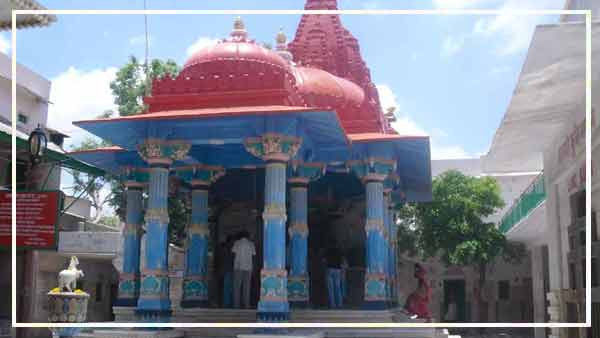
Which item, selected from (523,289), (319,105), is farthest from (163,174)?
(523,289)

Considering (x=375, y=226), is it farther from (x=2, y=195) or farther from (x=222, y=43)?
Answer: (x=2, y=195)

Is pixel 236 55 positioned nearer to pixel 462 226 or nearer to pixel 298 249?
pixel 298 249

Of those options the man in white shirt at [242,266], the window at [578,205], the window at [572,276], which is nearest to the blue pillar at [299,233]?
the man in white shirt at [242,266]

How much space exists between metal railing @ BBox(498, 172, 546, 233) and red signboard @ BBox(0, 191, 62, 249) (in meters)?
11.6

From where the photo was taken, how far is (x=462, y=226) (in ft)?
88.8

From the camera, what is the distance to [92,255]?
746 inches

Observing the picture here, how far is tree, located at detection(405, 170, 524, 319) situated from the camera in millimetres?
27109

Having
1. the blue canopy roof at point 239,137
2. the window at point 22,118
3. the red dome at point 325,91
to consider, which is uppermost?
the window at point 22,118

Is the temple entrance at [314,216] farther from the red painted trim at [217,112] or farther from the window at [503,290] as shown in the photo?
the window at [503,290]

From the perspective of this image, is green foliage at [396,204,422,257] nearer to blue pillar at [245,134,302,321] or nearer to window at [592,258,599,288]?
window at [592,258,599,288]

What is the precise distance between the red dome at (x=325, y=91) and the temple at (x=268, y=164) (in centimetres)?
3

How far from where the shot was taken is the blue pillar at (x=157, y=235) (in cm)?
1088

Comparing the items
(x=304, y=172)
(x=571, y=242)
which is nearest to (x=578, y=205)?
(x=571, y=242)

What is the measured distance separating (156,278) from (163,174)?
169 centimetres
